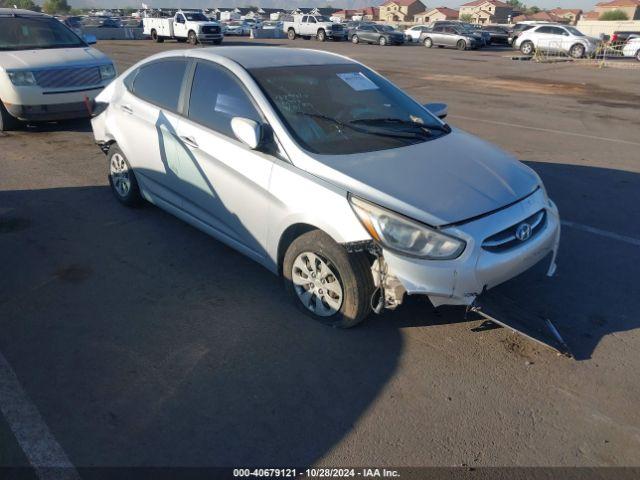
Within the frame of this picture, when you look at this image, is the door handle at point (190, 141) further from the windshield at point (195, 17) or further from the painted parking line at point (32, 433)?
the windshield at point (195, 17)

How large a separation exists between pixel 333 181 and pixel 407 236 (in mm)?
595

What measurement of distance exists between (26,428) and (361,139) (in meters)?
2.70

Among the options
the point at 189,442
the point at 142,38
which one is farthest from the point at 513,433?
the point at 142,38

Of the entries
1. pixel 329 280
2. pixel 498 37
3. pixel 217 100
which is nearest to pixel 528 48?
pixel 498 37

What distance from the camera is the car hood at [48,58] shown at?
7.98 m

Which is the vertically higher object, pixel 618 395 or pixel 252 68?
pixel 252 68

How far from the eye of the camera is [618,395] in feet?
9.84

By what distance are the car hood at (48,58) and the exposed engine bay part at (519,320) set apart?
7671 millimetres

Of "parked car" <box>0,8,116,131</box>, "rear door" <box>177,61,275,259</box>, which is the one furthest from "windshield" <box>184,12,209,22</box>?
"rear door" <box>177,61,275,259</box>

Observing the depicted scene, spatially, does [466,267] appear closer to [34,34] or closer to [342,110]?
[342,110]

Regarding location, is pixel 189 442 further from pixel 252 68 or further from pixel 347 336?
pixel 252 68

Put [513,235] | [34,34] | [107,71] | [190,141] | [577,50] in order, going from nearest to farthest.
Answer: [513,235], [190,141], [107,71], [34,34], [577,50]

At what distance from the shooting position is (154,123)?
15.4 ft

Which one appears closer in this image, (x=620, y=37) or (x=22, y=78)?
(x=22, y=78)
